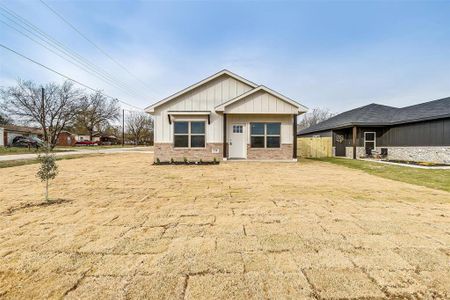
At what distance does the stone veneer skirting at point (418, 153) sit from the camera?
42.2ft

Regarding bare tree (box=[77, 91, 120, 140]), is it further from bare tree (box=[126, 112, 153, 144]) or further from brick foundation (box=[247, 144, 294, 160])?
brick foundation (box=[247, 144, 294, 160])

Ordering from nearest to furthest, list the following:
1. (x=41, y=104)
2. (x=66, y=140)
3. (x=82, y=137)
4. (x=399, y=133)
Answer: (x=399, y=133)
(x=41, y=104)
(x=66, y=140)
(x=82, y=137)

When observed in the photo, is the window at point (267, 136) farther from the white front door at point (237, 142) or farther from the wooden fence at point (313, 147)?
the wooden fence at point (313, 147)

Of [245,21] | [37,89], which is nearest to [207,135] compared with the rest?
[245,21]

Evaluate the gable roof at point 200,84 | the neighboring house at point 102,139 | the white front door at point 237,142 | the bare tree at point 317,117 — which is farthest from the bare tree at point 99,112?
the bare tree at point 317,117

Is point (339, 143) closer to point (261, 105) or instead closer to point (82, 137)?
point (261, 105)

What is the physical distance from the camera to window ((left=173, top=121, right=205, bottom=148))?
Answer: 43.3ft

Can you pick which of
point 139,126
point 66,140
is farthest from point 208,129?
point 139,126

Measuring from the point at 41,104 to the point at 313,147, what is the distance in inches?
1417

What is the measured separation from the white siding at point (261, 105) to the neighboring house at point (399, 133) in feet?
24.9

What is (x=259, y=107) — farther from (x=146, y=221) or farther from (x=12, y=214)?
(x=12, y=214)

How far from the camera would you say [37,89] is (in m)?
30.1

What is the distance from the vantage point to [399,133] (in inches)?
631

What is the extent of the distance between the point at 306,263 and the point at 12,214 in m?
5.12
